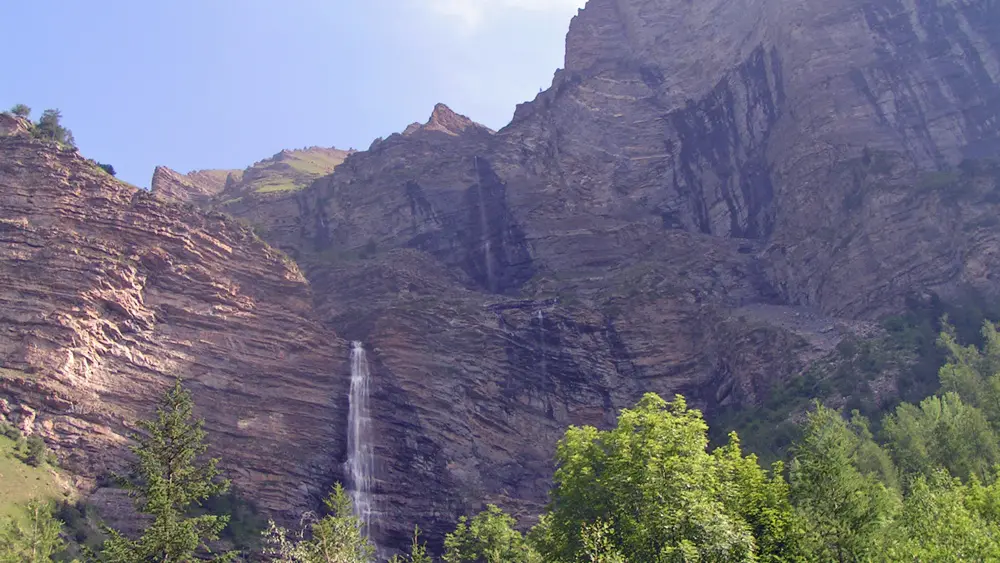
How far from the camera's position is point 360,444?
248 feet

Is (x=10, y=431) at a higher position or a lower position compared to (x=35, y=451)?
higher

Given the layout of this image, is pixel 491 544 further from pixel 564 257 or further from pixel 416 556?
pixel 564 257

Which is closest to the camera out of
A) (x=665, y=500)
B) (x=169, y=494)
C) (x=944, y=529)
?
(x=944, y=529)

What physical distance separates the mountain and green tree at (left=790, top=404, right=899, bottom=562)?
1774 inches

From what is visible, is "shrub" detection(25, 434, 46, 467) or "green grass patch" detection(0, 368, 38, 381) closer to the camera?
"shrub" detection(25, 434, 46, 467)

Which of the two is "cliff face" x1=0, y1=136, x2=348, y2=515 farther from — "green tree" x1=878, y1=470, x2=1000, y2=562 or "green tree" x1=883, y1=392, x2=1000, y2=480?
"green tree" x1=878, y1=470, x2=1000, y2=562

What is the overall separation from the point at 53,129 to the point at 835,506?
90.7 m

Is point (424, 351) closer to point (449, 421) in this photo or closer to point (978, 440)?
point (449, 421)

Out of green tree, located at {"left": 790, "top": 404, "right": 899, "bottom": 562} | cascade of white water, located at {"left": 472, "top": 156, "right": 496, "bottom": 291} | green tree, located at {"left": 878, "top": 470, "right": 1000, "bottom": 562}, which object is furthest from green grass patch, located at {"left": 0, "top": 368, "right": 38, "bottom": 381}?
green tree, located at {"left": 878, "top": 470, "right": 1000, "bottom": 562}

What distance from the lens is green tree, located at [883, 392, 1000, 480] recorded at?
48.1 m

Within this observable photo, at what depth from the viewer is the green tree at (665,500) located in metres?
26.6

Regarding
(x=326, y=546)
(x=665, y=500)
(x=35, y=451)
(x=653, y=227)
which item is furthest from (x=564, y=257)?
(x=326, y=546)

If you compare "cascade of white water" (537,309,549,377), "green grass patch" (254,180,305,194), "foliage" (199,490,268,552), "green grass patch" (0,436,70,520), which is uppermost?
"green grass patch" (254,180,305,194)

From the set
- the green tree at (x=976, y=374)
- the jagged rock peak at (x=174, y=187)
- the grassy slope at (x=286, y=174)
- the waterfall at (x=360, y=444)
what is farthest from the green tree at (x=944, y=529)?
A: the jagged rock peak at (x=174, y=187)
